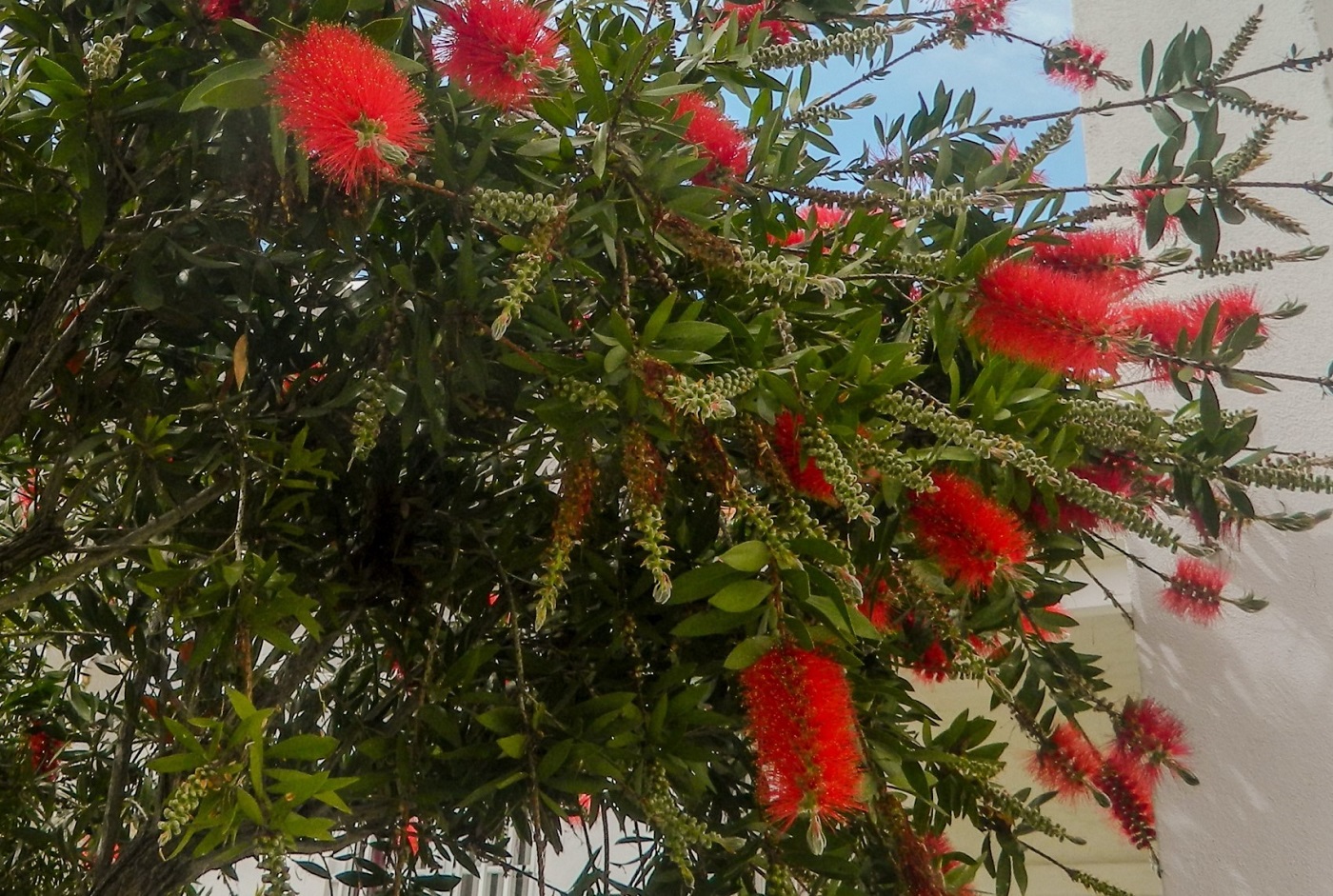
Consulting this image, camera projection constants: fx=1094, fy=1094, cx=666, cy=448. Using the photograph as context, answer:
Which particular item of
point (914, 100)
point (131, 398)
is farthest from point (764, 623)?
point (914, 100)

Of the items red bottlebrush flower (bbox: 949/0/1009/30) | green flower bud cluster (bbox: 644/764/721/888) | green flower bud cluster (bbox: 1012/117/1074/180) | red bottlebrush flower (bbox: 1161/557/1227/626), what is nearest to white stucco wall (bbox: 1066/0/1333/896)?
red bottlebrush flower (bbox: 1161/557/1227/626)

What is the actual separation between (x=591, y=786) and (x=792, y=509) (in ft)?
0.72

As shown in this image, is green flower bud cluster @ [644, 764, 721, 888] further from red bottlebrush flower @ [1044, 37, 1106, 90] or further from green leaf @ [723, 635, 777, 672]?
red bottlebrush flower @ [1044, 37, 1106, 90]

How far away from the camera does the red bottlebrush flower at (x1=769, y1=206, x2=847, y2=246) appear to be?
801 mm

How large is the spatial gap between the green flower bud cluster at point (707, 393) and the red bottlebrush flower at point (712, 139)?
226 mm

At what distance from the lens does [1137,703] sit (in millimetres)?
1001

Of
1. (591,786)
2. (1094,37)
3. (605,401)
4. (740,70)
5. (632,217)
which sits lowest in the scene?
(591,786)

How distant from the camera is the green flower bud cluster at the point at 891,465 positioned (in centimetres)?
56

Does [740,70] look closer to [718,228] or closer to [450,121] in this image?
[718,228]

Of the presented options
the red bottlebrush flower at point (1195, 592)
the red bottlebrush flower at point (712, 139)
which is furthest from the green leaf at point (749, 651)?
the red bottlebrush flower at point (1195, 592)

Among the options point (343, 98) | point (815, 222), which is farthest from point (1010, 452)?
point (343, 98)

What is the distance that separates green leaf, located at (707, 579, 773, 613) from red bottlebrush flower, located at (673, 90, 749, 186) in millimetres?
297

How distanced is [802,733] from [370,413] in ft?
0.97

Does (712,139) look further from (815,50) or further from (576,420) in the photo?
(576,420)
